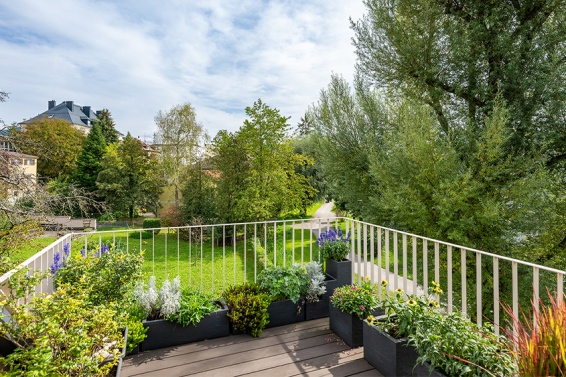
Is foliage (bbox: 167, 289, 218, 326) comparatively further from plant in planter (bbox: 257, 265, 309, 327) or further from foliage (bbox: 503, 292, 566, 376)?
foliage (bbox: 503, 292, 566, 376)

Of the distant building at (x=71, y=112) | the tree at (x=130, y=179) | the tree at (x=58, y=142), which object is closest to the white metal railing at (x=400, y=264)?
the tree at (x=130, y=179)

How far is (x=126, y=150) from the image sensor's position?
19.9m

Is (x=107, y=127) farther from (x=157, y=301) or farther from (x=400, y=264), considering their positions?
(x=157, y=301)

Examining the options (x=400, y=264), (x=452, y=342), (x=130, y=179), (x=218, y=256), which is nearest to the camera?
(x=452, y=342)

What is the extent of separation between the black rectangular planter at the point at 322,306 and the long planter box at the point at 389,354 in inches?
35.0

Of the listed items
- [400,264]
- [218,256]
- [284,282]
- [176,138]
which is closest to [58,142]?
[176,138]

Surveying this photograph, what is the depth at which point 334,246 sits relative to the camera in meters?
3.42

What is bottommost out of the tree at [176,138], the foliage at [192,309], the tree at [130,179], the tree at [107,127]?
the foliage at [192,309]

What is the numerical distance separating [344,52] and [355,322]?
7336mm

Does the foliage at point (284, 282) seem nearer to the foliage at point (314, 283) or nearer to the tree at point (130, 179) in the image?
the foliage at point (314, 283)

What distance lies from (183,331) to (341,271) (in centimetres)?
170

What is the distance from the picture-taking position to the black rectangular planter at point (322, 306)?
124 inches

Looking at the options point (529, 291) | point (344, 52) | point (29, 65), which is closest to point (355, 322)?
point (529, 291)

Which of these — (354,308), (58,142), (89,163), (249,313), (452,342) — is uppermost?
(58,142)
